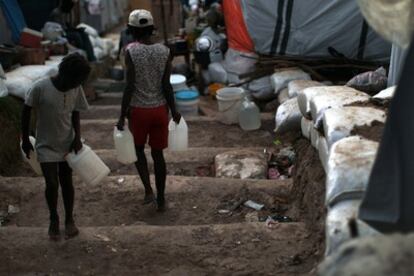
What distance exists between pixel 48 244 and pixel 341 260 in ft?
9.46

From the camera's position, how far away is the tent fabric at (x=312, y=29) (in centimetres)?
891

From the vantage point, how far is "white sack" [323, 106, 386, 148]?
3885mm

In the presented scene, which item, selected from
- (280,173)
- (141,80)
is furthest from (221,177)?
(141,80)

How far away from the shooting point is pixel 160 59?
4.91 metres

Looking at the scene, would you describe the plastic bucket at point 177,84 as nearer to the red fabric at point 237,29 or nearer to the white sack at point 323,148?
the red fabric at point 237,29

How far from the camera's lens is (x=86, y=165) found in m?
4.53

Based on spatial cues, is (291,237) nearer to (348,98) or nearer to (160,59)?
(348,98)

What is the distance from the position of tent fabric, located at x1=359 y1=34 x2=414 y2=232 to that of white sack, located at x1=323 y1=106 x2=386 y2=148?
107cm

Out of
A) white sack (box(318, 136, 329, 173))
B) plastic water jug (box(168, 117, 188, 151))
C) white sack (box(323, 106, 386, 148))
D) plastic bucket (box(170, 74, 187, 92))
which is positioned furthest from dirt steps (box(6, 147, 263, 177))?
plastic bucket (box(170, 74, 187, 92))

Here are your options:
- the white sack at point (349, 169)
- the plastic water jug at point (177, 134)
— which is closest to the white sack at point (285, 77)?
the plastic water jug at point (177, 134)

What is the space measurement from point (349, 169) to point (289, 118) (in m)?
3.87

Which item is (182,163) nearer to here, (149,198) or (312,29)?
(149,198)

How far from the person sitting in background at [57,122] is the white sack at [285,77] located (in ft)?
15.3

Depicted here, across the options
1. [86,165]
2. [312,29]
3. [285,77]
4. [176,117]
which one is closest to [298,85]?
[285,77]
